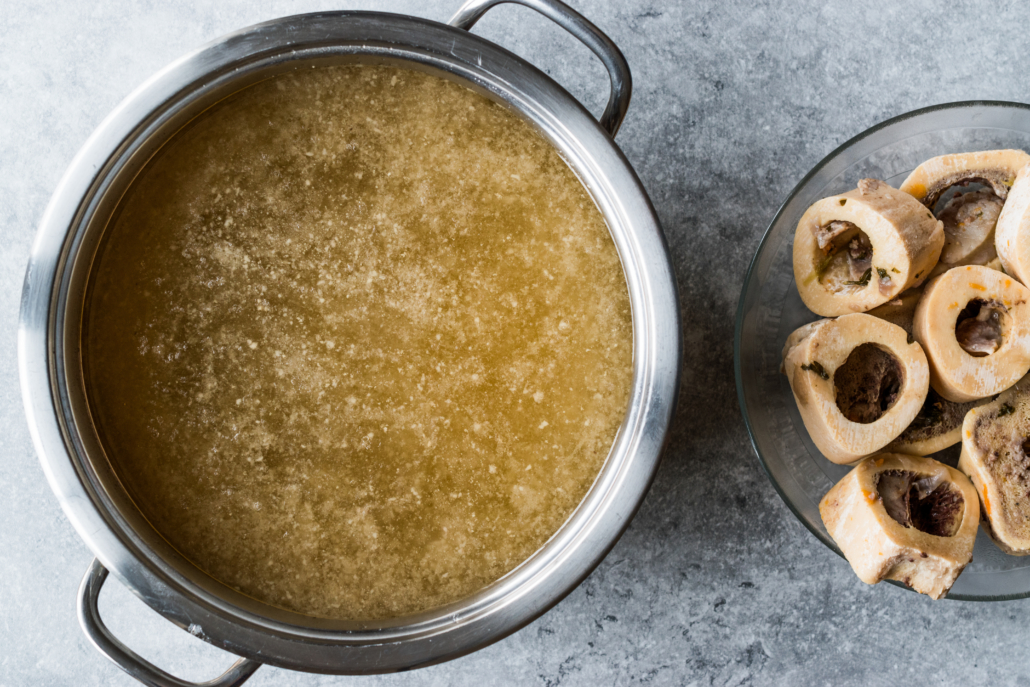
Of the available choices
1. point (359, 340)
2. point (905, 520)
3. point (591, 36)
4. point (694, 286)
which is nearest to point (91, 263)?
point (359, 340)

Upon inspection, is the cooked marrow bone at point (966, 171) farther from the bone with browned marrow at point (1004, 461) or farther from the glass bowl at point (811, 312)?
the bone with browned marrow at point (1004, 461)

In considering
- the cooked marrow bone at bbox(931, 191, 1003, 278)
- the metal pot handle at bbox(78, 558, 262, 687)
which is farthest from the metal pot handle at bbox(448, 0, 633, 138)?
the metal pot handle at bbox(78, 558, 262, 687)

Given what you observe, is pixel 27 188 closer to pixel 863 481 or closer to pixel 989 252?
pixel 863 481

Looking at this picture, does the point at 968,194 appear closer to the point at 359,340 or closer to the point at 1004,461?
the point at 1004,461

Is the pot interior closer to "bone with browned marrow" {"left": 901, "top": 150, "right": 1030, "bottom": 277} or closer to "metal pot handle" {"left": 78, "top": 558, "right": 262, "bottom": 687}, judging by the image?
"metal pot handle" {"left": 78, "top": 558, "right": 262, "bottom": 687}

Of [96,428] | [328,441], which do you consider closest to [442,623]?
[328,441]
